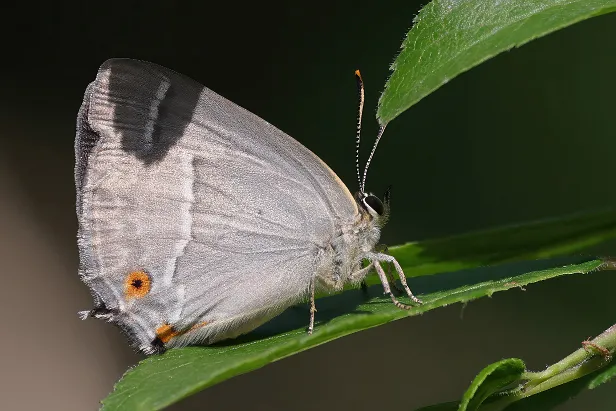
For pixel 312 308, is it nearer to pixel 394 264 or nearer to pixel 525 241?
pixel 394 264

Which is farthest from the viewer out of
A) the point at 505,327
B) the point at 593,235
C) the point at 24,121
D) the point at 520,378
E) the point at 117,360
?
the point at 24,121

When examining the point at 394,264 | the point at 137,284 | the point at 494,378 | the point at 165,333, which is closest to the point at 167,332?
the point at 165,333

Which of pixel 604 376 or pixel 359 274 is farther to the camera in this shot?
pixel 359 274

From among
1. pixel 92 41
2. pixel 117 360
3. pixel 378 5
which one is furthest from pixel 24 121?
pixel 378 5

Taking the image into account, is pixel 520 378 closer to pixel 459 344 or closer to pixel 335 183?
pixel 335 183

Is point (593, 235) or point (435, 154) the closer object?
point (593, 235)

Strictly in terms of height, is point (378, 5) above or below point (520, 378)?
above
